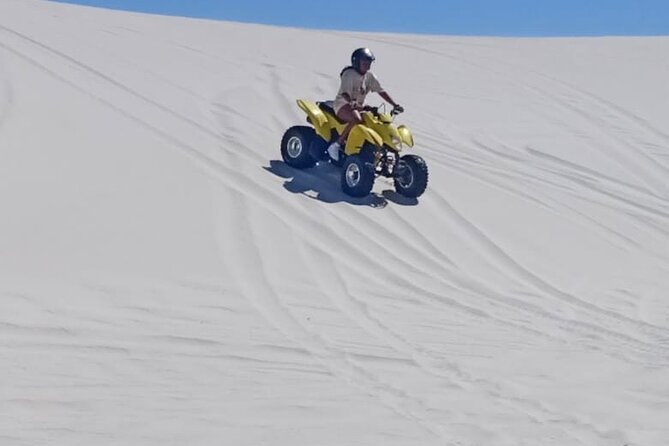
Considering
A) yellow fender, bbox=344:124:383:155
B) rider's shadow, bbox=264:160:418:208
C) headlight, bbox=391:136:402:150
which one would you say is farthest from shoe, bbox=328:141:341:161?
headlight, bbox=391:136:402:150

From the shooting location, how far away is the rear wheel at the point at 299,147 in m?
12.0

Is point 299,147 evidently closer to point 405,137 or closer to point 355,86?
point 355,86

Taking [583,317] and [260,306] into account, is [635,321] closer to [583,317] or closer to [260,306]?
[583,317]

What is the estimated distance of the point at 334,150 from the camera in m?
11.8

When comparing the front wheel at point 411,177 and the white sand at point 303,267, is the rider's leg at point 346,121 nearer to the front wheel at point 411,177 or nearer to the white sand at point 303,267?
the white sand at point 303,267

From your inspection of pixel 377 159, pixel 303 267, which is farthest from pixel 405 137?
pixel 303 267

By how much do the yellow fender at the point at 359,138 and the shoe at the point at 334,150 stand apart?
13 centimetres

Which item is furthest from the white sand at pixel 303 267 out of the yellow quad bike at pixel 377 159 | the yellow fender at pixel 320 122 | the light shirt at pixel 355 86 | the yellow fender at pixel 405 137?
the light shirt at pixel 355 86

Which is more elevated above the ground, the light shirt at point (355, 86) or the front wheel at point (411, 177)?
the light shirt at point (355, 86)

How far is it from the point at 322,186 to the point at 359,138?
0.60 metres

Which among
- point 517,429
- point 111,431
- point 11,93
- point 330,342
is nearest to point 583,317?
point 330,342

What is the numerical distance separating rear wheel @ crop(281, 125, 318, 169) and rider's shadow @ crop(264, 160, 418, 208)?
0.08m

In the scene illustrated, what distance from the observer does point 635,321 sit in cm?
845

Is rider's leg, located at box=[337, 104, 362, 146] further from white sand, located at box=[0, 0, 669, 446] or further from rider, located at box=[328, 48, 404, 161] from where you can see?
white sand, located at box=[0, 0, 669, 446]
